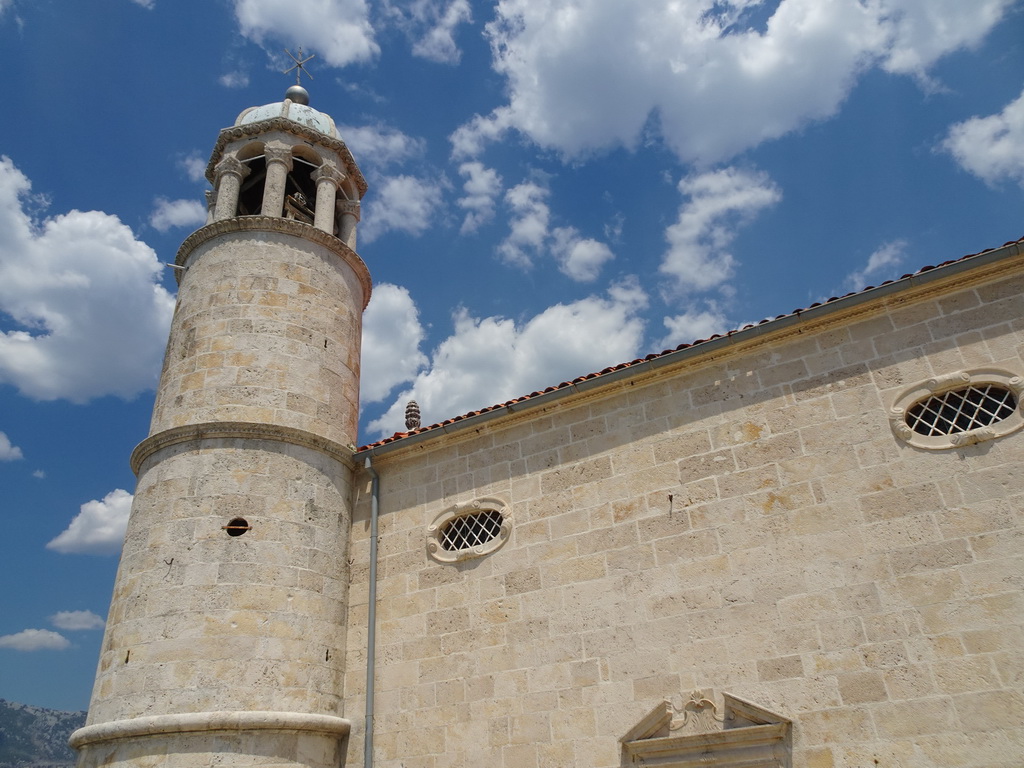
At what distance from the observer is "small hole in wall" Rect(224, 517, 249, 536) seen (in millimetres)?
8539

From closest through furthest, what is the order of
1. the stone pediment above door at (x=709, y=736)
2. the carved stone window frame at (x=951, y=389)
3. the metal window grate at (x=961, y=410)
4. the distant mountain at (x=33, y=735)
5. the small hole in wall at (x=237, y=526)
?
the stone pediment above door at (x=709, y=736) → the carved stone window frame at (x=951, y=389) → the metal window grate at (x=961, y=410) → the small hole in wall at (x=237, y=526) → the distant mountain at (x=33, y=735)

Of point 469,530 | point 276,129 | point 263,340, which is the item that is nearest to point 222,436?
point 263,340

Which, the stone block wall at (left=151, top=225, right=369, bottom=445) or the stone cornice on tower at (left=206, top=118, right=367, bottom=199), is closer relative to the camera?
the stone block wall at (left=151, top=225, right=369, bottom=445)

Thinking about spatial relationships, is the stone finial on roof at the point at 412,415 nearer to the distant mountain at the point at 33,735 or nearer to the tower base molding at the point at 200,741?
the tower base molding at the point at 200,741

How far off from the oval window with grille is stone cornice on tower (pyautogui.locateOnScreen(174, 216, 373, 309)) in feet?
15.2

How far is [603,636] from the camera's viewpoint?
748 centimetres

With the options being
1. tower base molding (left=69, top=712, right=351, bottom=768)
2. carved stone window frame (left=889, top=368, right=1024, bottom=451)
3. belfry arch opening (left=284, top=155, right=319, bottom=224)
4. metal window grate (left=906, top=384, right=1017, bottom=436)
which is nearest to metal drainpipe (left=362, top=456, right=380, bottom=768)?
tower base molding (left=69, top=712, right=351, bottom=768)

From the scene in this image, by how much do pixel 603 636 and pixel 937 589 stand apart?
10.00ft

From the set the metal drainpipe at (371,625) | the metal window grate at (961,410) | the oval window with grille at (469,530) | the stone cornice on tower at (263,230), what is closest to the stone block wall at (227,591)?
the metal drainpipe at (371,625)

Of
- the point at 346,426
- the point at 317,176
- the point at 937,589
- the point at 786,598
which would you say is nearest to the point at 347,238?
the point at 317,176

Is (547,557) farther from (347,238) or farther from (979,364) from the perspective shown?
(347,238)

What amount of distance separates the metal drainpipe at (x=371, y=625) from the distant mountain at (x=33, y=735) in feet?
476

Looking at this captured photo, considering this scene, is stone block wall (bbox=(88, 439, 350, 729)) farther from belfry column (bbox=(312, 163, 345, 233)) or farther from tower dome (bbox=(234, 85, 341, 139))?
tower dome (bbox=(234, 85, 341, 139))

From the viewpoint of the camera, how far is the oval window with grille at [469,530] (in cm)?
864
